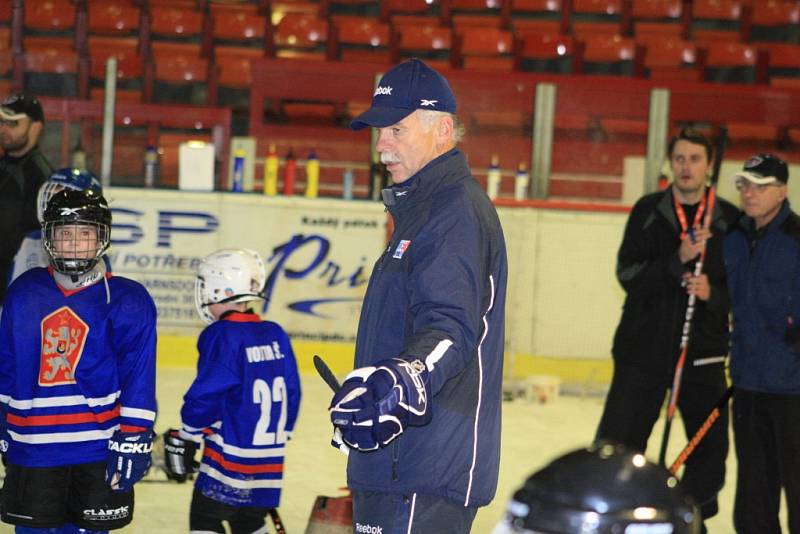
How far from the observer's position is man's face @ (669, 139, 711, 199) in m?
4.57

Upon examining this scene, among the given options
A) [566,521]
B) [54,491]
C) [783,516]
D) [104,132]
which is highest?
[104,132]

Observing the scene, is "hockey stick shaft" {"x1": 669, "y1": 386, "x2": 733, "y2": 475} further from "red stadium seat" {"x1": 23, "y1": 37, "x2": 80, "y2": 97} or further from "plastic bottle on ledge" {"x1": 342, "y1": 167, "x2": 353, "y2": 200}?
"red stadium seat" {"x1": 23, "y1": 37, "x2": 80, "y2": 97}

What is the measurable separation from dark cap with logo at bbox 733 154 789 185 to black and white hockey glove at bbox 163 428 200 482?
2.02 meters

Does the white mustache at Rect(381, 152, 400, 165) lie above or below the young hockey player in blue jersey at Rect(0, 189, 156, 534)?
above

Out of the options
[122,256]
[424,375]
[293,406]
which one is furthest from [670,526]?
[122,256]

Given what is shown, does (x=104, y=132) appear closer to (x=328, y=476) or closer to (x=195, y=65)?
(x=195, y=65)

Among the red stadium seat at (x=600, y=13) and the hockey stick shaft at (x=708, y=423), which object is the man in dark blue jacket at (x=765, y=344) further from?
the red stadium seat at (x=600, y=13)

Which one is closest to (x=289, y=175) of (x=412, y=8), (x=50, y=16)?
(x=50, y=16)

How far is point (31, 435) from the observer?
3314mm

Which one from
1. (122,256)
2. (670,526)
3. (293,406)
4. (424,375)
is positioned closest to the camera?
(670,526)

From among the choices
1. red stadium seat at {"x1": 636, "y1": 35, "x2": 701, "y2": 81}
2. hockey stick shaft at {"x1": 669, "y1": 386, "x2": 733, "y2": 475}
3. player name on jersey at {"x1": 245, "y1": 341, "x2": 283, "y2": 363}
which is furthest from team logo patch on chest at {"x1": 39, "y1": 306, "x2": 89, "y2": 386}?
red stadium seat at {"x1": 636, "y1": 35, "x2": 701, "y2": 81}

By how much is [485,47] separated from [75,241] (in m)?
8.69

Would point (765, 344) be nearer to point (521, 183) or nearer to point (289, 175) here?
point (521, 183)

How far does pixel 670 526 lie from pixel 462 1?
11533 mm
